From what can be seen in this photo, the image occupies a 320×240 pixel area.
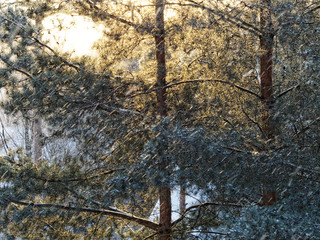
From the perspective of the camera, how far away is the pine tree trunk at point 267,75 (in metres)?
5.76

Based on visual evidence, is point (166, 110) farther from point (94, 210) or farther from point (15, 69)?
point (15, 69)

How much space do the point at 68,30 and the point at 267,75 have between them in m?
3.48

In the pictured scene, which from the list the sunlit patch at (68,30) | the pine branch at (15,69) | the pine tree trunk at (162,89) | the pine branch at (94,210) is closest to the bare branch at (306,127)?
the pine tree trunk at (162,89)

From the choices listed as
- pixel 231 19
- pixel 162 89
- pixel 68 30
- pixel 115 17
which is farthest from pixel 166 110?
pixel 68 30

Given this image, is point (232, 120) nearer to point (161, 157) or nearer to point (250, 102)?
point (250, 102)

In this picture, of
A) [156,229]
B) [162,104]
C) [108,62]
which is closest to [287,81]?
[162,104]

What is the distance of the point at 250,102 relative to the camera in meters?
6.66

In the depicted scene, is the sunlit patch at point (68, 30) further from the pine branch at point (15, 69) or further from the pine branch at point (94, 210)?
the pine branch at point (94, 210)

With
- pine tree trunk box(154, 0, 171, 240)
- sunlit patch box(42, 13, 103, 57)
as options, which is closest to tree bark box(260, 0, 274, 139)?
pine tree trunk box(154, 0, 171, 240)

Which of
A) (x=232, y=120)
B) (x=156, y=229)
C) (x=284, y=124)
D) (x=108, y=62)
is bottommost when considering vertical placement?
(x=156, y=229)

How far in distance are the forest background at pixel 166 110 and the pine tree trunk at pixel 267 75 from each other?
0.02 metres

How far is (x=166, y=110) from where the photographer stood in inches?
288

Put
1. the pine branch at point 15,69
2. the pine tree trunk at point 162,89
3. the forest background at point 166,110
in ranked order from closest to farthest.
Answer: the forest background at point 166,110
the pine branch at point 15,69
the pine tree trunk at point 162,89

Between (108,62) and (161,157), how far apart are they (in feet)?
8.72
